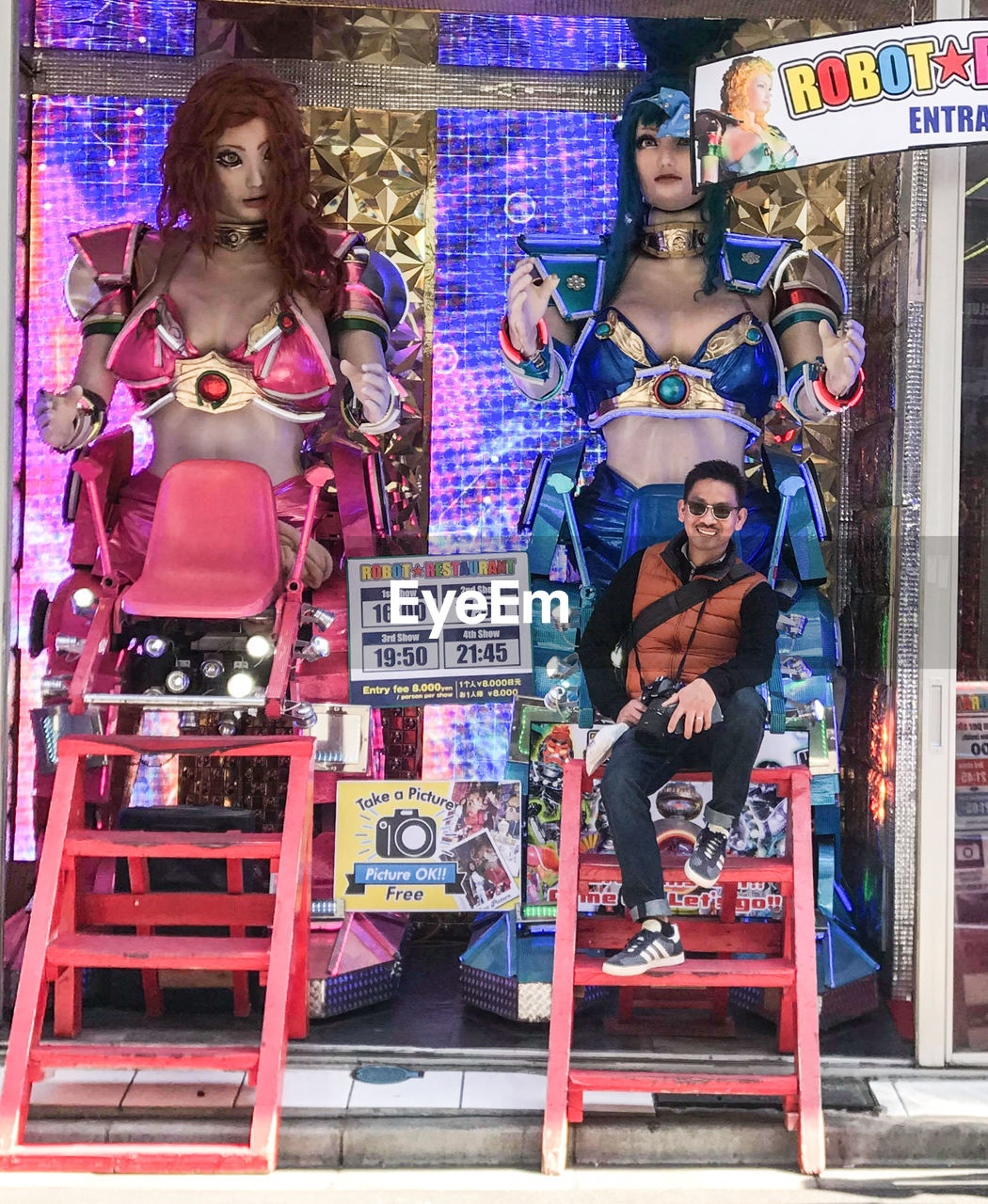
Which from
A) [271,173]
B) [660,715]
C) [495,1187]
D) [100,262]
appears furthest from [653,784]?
[100,262]

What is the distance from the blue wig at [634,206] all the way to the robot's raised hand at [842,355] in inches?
15.4

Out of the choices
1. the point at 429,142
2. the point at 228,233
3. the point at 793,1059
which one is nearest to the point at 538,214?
the point at 429,142

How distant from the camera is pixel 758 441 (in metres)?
4.11

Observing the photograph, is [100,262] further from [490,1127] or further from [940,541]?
[490,1127]

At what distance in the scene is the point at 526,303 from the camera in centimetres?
382

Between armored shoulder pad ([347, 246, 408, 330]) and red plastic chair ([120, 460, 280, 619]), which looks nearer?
red plastic chair ([120, 460, 280, 619])

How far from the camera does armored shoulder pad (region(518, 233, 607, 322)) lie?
3963 mm

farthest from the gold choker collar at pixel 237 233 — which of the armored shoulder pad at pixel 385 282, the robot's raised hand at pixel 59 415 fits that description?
the robot's raised hand at pixel 59 415

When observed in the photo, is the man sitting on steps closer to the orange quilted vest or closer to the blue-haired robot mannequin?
the orange quilted vest

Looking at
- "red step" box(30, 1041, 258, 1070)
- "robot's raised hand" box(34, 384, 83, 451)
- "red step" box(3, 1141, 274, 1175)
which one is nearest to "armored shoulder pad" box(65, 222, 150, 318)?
"robot's raised hand" box(34, 384, 83, 451)

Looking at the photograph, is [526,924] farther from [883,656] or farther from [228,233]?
[228,233]

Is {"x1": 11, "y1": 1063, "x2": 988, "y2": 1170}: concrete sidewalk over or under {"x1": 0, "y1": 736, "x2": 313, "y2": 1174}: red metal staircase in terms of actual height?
under

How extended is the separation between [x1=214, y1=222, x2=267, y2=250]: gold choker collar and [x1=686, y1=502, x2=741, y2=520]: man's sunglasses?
4.86 ft

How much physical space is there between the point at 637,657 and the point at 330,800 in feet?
3.56
